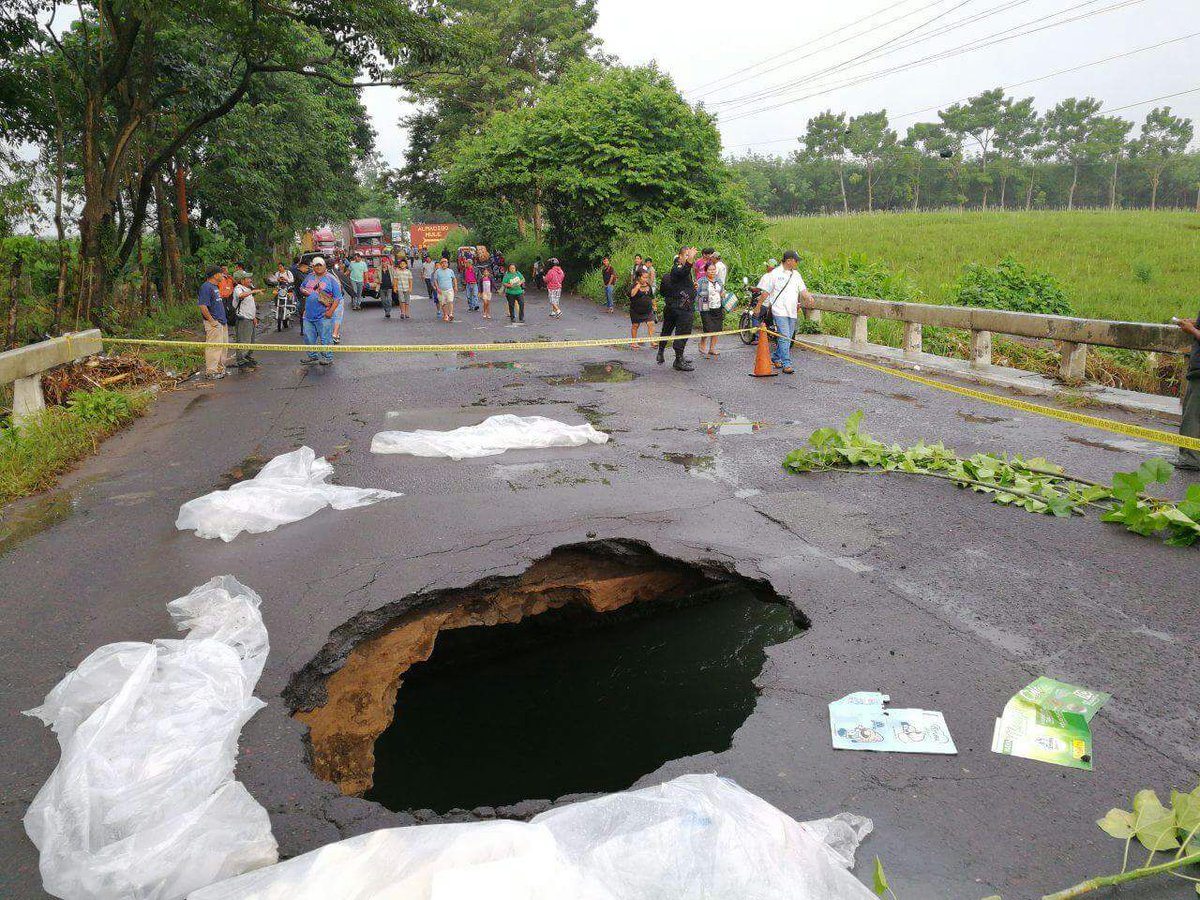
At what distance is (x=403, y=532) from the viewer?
570 centimetres

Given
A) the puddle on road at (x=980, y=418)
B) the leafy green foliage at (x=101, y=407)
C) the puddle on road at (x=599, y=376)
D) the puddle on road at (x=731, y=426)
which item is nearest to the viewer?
the puddle on road at (x=731, y=426)

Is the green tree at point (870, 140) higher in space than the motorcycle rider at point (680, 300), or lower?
higher

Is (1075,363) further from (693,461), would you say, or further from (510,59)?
(510,59)

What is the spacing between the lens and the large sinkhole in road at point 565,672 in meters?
4.77

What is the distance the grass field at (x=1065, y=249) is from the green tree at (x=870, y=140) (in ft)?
149

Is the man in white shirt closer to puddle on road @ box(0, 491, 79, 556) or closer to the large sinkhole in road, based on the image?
the large sinkhole in road

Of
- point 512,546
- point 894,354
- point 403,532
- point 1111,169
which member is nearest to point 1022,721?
point 512,546

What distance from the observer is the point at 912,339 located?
12.7m

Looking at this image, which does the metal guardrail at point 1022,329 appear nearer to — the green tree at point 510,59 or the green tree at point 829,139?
the green tree at point 510,59

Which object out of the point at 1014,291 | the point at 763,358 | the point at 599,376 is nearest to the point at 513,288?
the point at 599,376

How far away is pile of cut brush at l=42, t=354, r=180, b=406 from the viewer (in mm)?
9883

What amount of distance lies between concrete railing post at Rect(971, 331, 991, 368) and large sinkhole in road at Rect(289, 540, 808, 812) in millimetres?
7305

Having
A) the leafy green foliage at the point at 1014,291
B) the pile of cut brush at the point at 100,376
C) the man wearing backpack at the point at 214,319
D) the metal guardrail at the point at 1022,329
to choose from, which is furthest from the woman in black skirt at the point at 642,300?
the pile of cut brush at the point at 100,376

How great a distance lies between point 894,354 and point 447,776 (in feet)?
34.7
